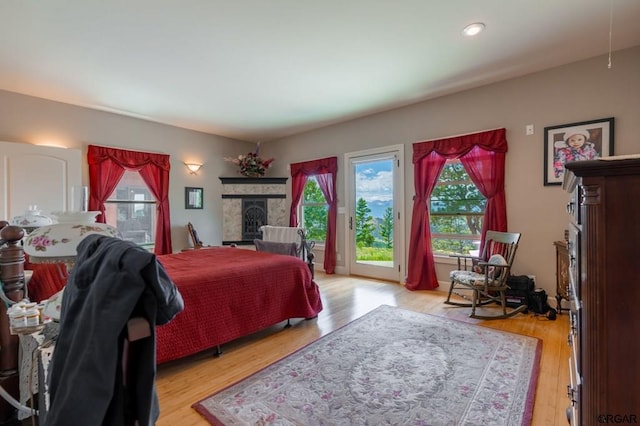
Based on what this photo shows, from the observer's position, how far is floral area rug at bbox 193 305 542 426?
1.66 m

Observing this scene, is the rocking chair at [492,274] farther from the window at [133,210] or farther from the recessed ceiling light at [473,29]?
the window at [133,210]

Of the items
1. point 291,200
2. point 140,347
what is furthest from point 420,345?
point 291,200

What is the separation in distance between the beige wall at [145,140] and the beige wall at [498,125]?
0.5 inches

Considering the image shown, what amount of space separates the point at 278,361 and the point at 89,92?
3988 mm

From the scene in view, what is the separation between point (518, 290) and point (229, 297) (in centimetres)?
310

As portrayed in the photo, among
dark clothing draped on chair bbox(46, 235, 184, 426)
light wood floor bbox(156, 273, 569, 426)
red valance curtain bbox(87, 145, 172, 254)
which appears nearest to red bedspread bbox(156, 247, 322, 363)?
light wood floor bbox(156, 273, 569, 426)

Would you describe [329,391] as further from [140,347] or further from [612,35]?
[612,35]

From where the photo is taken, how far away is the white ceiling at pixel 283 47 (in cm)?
228

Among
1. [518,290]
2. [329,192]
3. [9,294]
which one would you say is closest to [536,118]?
[518,290]

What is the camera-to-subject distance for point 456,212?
4066 millimetres

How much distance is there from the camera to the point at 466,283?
125 inches

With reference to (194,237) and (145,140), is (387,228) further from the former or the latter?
(145,140)

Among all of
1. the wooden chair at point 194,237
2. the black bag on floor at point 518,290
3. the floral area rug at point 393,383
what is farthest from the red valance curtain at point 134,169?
the black bag on floor at point 518,290

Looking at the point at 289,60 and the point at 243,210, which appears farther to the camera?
the point at 243,210
